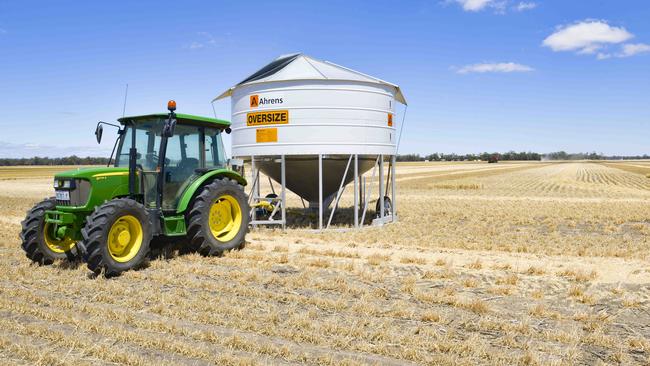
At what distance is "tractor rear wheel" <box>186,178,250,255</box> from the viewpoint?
9.48 meters

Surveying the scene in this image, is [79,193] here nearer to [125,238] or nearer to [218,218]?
[125,238]

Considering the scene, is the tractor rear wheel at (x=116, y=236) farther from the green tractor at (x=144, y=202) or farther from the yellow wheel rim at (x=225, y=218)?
the yellow wheel rim at (x=225, y=218)

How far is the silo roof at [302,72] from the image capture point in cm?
1389

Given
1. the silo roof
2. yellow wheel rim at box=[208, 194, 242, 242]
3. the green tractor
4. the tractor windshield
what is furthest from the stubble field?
the silo roof

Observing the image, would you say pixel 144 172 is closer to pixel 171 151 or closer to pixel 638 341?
pixel 171 151

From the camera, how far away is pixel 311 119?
13.6 m

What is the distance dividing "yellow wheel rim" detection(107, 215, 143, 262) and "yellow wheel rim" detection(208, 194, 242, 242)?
1.65m

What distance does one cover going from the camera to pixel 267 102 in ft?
45.8

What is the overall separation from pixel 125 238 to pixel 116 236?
0.14 meters

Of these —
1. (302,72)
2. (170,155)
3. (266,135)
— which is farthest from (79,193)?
(302,72)

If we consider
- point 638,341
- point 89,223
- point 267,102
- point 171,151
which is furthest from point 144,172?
point 638,341

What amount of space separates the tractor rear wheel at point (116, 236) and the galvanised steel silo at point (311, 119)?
18.5 feet

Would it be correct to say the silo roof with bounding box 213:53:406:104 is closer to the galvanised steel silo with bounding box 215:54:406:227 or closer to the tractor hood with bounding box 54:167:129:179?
the galvanised steel silo with bounding box 215:54:406:227

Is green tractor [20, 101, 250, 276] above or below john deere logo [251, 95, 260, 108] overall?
below
